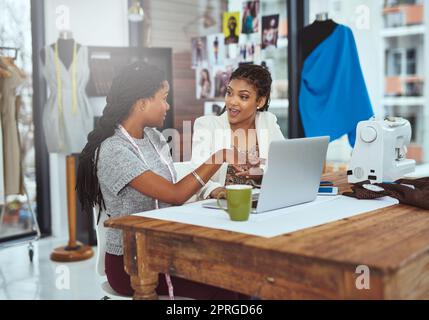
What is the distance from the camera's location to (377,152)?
79.4 inches

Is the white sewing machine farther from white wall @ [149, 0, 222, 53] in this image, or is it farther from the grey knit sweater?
white wall @ [149, 0, 222, 53]

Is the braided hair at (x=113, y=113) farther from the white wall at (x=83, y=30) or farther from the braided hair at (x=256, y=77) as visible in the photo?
the white wall at (x=83, y=30)

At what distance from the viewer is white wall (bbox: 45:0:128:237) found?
4.06m

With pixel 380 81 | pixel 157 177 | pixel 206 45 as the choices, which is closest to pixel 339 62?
pixel 380 81

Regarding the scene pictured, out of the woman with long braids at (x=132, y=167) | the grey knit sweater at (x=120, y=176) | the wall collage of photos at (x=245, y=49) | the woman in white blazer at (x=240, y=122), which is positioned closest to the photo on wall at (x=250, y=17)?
the wall collage of photos at (x=245, y=49)

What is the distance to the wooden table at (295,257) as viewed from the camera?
41.4 inches

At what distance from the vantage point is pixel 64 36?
3688mm

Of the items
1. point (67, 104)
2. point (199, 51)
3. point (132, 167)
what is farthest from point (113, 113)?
point (199, 51)

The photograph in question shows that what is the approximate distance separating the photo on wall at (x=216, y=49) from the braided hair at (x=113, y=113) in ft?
7.26

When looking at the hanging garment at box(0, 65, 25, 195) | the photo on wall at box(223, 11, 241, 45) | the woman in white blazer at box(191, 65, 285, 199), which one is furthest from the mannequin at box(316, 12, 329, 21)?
the hanging garment at box(0, 65, 25, 195)

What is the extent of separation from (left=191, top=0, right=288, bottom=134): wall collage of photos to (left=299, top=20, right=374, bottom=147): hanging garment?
1.19 ft

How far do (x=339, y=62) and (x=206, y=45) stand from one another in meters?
1.14
